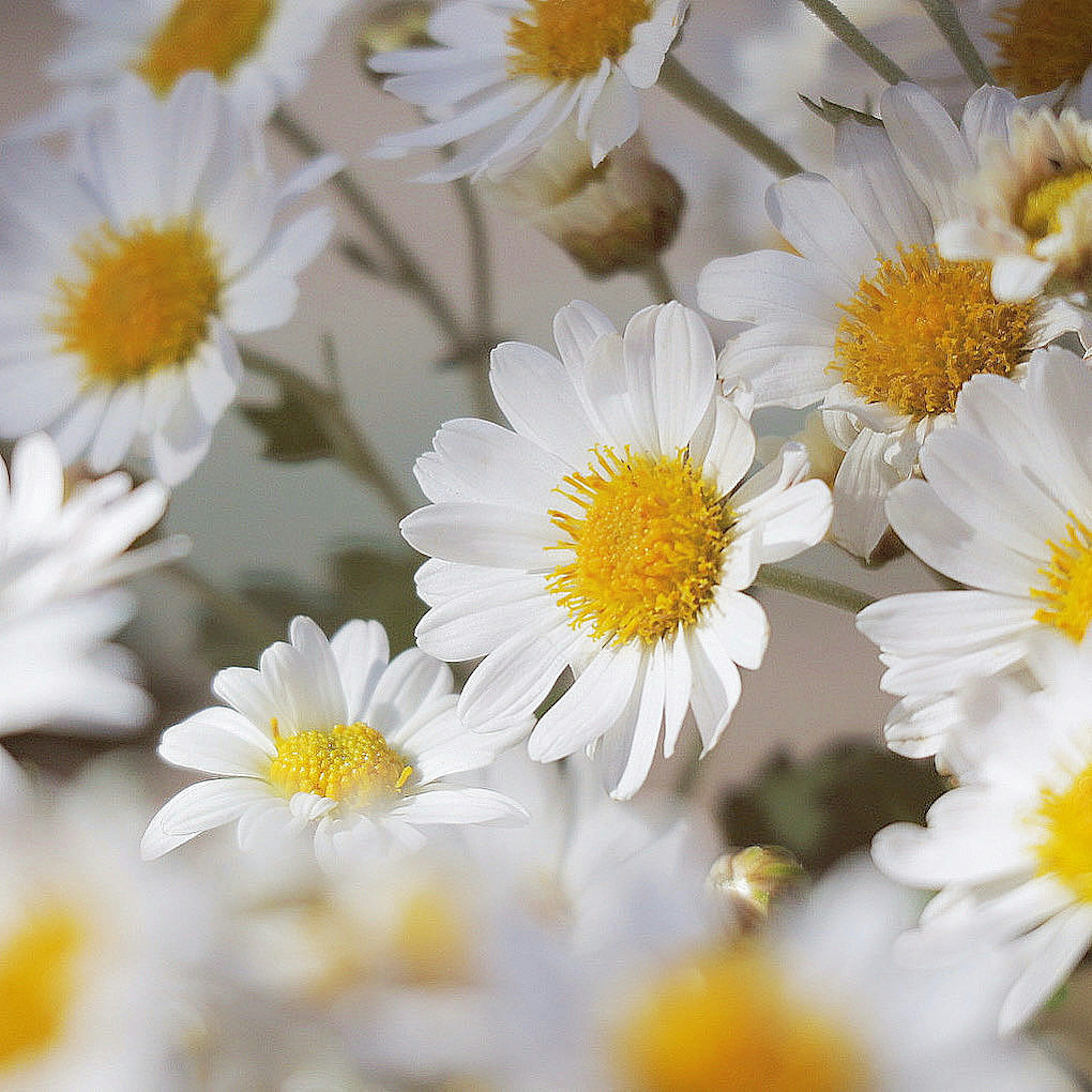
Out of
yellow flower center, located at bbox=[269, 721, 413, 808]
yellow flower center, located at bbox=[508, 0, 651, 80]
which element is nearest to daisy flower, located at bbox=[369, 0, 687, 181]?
yellow flower center, located at bbox=[508, 0, 651, 80]

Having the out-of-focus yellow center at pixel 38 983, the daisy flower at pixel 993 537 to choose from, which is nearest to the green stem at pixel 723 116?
the daisy flower at pixel 993 537

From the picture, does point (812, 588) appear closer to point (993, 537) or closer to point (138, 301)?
point (993, 537)

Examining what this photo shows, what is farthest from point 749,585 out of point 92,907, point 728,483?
point 92,907

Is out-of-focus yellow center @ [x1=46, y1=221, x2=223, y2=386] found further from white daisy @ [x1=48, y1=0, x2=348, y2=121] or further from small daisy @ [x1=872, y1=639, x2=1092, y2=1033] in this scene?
small daisy @ [x1=872, y1=639, x2=1092, y2=1033]

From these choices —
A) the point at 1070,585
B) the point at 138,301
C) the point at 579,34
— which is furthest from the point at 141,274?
the point at 1070,585

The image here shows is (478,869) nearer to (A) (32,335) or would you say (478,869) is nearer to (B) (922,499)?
(B) (922,499)

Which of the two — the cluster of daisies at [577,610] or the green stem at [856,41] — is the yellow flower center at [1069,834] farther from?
the green stem at [856,41]

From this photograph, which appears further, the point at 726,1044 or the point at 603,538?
the point at 603,538
